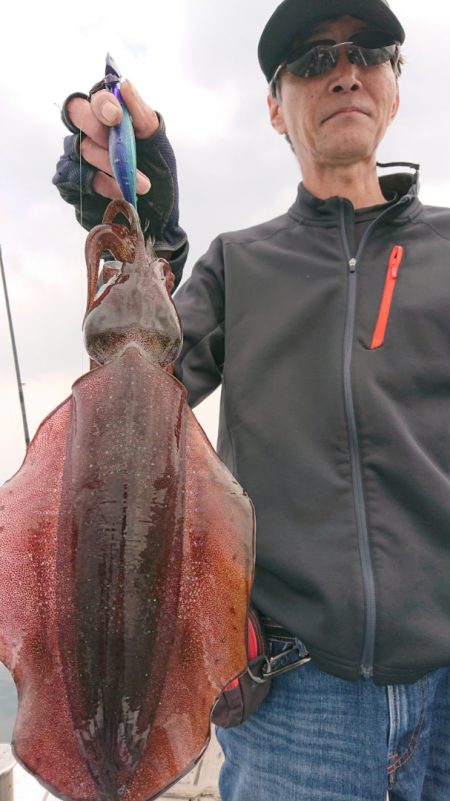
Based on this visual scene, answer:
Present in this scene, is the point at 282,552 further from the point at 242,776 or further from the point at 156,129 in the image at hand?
the point at 156,129

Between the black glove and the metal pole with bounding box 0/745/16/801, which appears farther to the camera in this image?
the metal pole with bounding box 0/745/16/801

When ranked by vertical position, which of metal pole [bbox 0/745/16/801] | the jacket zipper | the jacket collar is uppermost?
the jacket collar

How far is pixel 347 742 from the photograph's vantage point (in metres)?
2.50

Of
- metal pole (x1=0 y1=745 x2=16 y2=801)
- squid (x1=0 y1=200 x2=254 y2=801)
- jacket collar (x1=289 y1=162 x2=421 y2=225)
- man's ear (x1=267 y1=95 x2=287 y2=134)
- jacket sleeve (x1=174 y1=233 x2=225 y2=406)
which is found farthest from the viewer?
metal pole (x1=0 y1=745 x2=16 y2=801)

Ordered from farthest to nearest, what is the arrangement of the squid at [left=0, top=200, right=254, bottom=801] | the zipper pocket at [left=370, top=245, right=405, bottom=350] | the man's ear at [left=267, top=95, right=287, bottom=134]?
1. the man's ear at [left=267, top=95, right=287, bottom=134]
2. the zipper pocket at [left=370, top=245, right=405, bottom=350]
3. the squid at [left=0, top=200, right=254, bottom=801]

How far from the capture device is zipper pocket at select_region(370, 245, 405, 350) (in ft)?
9.05

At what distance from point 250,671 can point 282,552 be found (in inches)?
20.2

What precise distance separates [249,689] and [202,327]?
1690mm

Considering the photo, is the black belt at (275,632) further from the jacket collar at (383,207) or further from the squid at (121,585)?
the jacket collar at (383,207)

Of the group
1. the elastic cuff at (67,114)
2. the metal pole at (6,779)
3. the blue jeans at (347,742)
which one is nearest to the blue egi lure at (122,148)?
the elastic cuff at (67,114)

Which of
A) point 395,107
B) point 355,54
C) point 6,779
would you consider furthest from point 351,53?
point 6,779

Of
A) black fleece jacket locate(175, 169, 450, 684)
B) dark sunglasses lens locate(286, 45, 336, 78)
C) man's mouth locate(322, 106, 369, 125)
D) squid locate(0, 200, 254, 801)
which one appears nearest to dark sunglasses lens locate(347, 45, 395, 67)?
dark sunglasses lens locate(286, 45, 336, 78)

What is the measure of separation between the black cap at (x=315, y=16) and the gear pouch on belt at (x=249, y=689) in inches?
117

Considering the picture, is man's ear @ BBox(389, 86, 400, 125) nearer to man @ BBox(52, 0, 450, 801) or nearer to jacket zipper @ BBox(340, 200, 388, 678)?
man @ BBox(52, 0, 450, 801)
